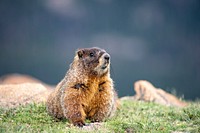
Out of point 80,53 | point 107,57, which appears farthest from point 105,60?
point 80,53

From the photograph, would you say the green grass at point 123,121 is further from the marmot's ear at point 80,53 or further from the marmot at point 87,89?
the marmot's ear at point 80,53

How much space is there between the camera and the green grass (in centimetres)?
721

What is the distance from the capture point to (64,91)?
8.16m

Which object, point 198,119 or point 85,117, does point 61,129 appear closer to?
point 85,117

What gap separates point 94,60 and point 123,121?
1.14 metres

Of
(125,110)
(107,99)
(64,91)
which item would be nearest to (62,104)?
(64,91)

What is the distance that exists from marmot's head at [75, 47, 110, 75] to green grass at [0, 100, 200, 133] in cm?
89

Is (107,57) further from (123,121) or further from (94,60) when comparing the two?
(123,121)

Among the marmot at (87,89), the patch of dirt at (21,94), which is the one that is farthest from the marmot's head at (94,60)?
the patch of dirt at (21,94)

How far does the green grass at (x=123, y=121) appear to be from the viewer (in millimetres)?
7215

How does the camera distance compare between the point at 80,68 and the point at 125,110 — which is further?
the point at 125,110

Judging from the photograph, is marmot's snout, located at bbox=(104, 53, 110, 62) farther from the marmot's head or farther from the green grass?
the green grass

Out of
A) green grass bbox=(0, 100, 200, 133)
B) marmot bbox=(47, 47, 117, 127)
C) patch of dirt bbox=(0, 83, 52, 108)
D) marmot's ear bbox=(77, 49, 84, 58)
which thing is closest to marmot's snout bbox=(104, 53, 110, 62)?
marmot bbox=(47, 47, 117, 127)

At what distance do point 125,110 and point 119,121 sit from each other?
6.37ft
